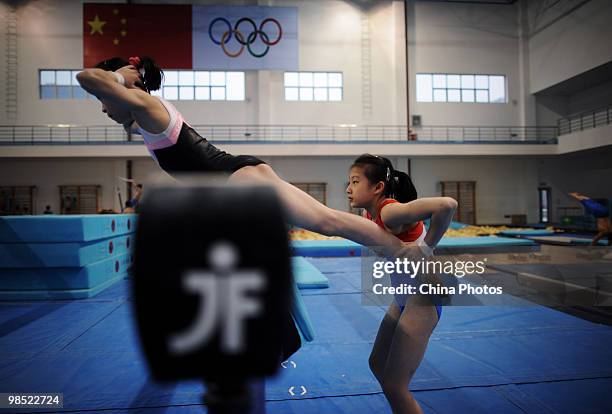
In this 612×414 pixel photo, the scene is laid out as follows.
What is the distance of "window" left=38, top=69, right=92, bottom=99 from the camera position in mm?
14820

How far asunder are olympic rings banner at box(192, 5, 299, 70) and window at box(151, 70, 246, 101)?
1.97m

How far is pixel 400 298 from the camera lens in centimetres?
179

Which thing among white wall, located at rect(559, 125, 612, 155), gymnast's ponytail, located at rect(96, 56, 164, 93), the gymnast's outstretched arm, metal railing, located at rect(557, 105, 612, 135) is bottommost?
the gymnast's outstretched arm

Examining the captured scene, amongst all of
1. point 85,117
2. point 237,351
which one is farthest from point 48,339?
point 85,117

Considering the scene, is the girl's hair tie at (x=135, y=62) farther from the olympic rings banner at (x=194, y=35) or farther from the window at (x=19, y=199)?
the window at (x=19, y=199)

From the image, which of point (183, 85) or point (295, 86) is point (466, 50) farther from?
point (183, 85)

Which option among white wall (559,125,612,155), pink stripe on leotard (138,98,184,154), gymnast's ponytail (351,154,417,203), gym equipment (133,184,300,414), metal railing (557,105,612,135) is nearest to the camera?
gym equipment (133,184,300,414)

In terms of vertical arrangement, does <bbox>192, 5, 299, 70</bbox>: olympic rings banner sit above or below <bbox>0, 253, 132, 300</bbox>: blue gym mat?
above

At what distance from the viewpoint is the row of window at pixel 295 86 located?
1491 cm

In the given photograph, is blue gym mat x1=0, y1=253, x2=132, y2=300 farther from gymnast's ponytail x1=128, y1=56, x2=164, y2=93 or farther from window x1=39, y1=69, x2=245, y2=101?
window x1=39, y1=69, x2=245, y2=101

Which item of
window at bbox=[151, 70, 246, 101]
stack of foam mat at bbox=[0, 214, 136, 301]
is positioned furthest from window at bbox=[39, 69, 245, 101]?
stack of foam mat at bbox=[0, 214, 136, 301]

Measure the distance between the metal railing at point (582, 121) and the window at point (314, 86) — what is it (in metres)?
9.70

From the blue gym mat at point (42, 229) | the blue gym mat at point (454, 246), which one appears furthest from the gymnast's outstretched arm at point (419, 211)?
the blue gym mat at point (454, 246)

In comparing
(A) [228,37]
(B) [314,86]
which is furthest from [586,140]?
(A) [228,37]
